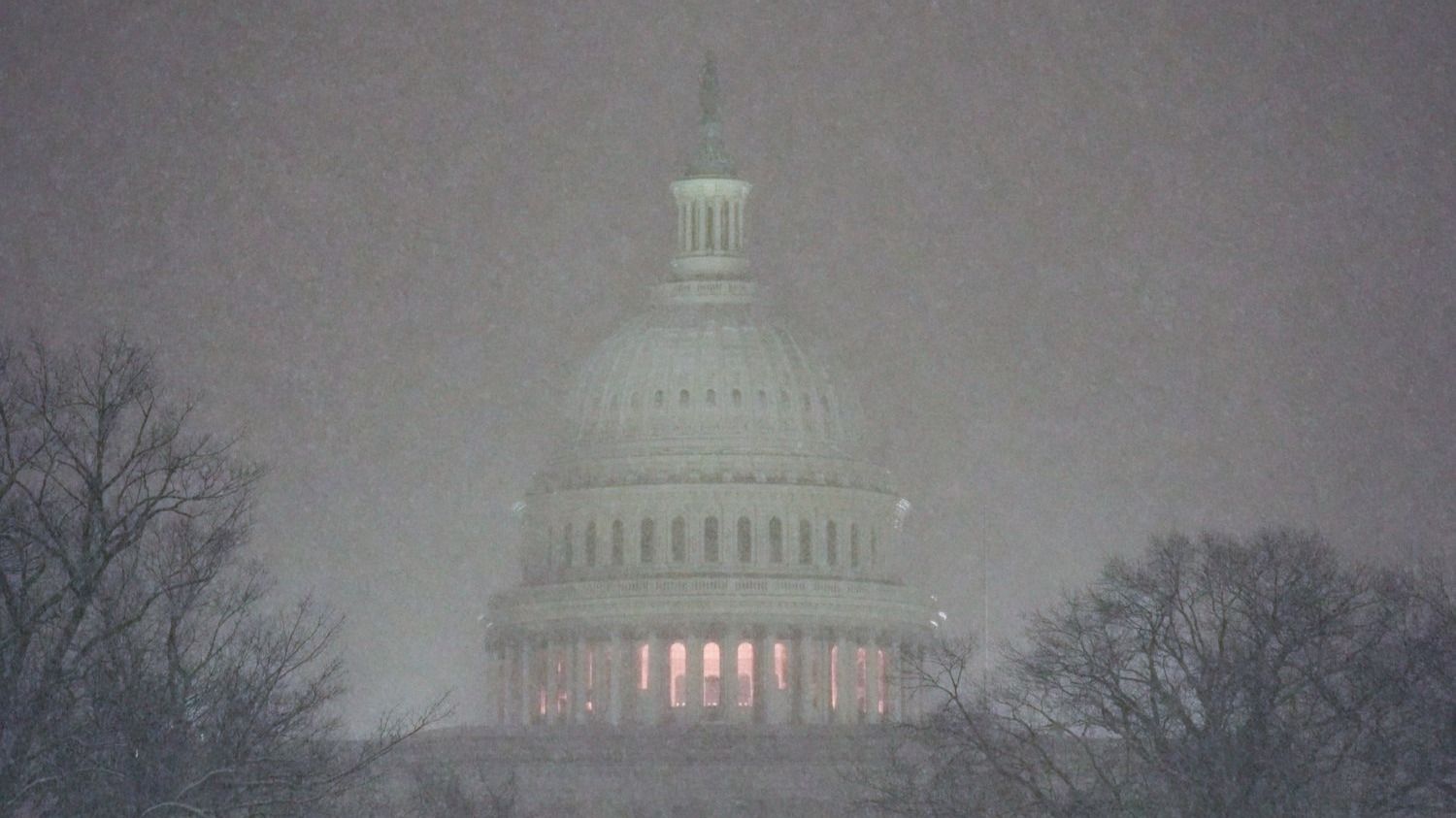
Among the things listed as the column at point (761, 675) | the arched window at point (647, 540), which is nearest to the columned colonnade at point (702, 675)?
the column at point (761, 675)

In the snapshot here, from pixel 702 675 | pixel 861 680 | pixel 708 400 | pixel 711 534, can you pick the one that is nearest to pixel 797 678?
pixel 861 680

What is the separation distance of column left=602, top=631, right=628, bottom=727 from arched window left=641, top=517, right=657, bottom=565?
19.7ft

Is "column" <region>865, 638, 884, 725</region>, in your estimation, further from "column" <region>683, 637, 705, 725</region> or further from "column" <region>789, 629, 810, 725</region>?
"column" <region>683, 637, 705, 725</region>

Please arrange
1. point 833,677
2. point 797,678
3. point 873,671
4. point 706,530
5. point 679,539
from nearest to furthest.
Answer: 1. point 797,678
2. point 833,677
3. point 873,671
4. point 706,530
5. point 679,539

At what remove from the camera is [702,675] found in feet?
621

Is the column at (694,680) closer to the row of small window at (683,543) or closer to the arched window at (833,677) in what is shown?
the row of small window at (683,543)

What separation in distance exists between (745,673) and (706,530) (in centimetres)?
921

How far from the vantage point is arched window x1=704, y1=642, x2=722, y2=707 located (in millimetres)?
188750

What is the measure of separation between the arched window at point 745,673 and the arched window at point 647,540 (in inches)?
309

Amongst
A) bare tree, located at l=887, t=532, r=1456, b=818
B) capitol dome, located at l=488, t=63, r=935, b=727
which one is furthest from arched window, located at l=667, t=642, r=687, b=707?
bare tree, located at l=887, t=532, r=1456, b=818

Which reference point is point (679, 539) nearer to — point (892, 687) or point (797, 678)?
point (797, 678)

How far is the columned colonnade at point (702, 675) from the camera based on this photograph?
18750 cm

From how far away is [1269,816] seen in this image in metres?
75.2

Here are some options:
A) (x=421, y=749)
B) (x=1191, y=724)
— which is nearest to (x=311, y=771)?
(x=1191, y=724)
